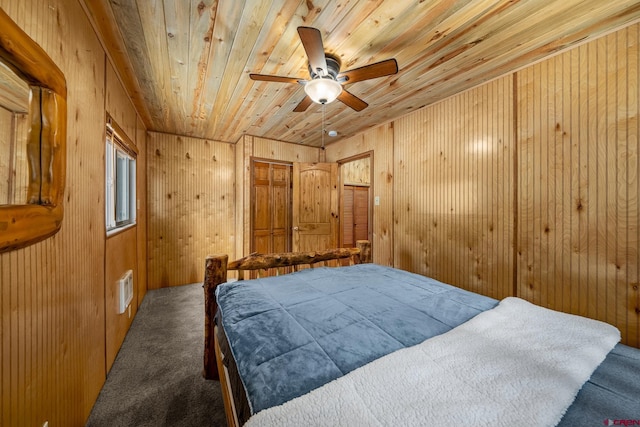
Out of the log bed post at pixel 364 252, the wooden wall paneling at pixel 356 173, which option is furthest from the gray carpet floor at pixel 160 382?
the wooden wall paneling at pixel 356 173

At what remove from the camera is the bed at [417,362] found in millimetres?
693

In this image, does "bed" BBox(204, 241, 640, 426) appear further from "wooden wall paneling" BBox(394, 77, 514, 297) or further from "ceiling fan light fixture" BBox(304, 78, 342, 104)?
"ceiling fan light fixture" BBox(304, 78, 342, 104)

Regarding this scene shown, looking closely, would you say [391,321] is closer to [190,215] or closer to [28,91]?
[28,91]

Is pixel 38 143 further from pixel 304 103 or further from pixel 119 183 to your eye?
pixel 119 183

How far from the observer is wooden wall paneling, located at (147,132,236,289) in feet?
12.3

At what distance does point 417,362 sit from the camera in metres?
0.90

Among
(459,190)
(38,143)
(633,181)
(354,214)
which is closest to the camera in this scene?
(38,143)

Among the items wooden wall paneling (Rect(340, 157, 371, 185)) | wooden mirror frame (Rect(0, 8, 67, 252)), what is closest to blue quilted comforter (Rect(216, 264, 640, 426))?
wooden mirror frame (Rect(0, 8, 67, 252))

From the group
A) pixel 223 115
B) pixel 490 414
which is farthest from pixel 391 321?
pixel 223 115

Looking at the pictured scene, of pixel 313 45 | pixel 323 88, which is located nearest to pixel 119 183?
pixel 323 88

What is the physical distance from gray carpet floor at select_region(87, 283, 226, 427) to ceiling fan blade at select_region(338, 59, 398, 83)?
8.01ft

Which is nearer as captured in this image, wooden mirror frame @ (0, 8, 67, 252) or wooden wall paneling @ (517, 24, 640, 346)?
wooden mirror frame @ (0, 8, 67, 252)

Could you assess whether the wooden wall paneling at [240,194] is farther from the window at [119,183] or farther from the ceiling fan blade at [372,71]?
the ceiling fan blade at [372,71]

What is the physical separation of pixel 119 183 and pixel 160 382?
2.11m
